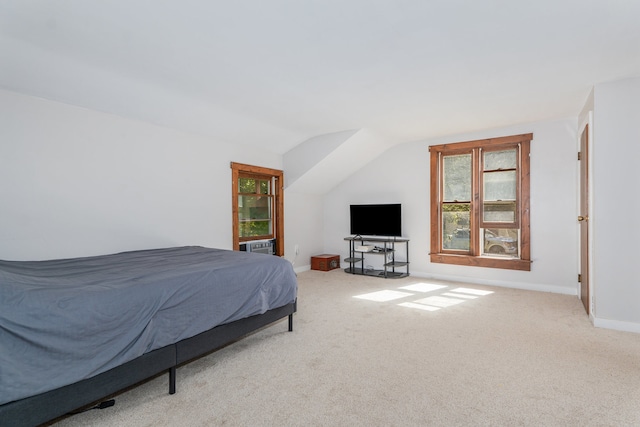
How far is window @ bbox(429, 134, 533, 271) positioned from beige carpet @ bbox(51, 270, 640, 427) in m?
1.45

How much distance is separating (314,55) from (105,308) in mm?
2321

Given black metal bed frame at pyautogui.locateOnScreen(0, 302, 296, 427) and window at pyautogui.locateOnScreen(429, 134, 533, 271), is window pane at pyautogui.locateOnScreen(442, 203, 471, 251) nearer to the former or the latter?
window at pyautogui.locateOnScreen(429, 134, 533, 271)

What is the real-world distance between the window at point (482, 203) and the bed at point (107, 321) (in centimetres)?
372

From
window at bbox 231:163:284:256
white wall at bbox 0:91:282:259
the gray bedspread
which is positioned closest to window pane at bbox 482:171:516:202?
window at bbox 231:163:284:256

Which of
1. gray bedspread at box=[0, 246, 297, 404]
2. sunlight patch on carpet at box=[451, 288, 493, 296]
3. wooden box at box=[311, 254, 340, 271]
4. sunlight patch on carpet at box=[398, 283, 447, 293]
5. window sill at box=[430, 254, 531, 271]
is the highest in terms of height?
gray bedspread at box=[0, 246, 297, 404]

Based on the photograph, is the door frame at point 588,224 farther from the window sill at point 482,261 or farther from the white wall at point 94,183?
the white wall at point 94,183

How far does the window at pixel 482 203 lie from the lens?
4.76 meters

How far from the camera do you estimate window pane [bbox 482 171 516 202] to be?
4.89 metres

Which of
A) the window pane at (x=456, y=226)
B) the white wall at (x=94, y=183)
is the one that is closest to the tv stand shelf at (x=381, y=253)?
the window pane at (x=456, y=226)

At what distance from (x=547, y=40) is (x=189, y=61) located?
2840mm

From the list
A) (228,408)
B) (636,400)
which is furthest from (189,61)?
(636,400)

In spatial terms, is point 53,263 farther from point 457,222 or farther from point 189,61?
point 457,222

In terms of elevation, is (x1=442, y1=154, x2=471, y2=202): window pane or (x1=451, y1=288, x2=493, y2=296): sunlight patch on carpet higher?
(x1=442, y1=154, x2=471, y2=202): window pane

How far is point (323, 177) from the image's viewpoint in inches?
234
